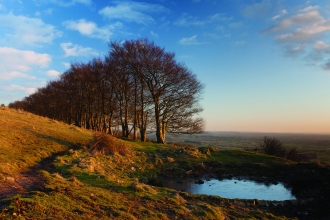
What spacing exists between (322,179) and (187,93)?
2039cm

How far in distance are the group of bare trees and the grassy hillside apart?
11.7 m

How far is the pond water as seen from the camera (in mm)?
13297

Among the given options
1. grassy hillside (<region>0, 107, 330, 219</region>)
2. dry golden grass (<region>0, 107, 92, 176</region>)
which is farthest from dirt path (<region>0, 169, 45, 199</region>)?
dry golden grass (<region>0, 107, 92, 176</region>)

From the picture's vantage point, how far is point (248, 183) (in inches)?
656

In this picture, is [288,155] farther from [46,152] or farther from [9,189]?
[9,189]

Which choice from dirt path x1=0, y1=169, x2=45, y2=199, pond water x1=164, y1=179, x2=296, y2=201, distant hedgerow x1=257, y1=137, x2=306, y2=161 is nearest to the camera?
dirt path x1=0, y1=169, x2=45, y2=199

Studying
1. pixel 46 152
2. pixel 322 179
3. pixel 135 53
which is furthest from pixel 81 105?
pixel 322 179

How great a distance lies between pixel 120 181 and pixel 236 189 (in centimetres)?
690

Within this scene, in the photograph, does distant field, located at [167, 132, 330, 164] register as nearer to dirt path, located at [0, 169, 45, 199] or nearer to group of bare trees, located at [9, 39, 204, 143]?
group of bare trees, located at [9, 39, 204, 143]

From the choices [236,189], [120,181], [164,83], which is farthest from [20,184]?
[164,83]

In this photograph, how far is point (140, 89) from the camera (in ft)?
123

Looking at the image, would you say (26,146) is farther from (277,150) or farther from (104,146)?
(277,150)

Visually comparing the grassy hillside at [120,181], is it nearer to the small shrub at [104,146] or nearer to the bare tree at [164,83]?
the small shrub at [104,146]

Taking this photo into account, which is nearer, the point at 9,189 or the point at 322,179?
the point at 9,189
